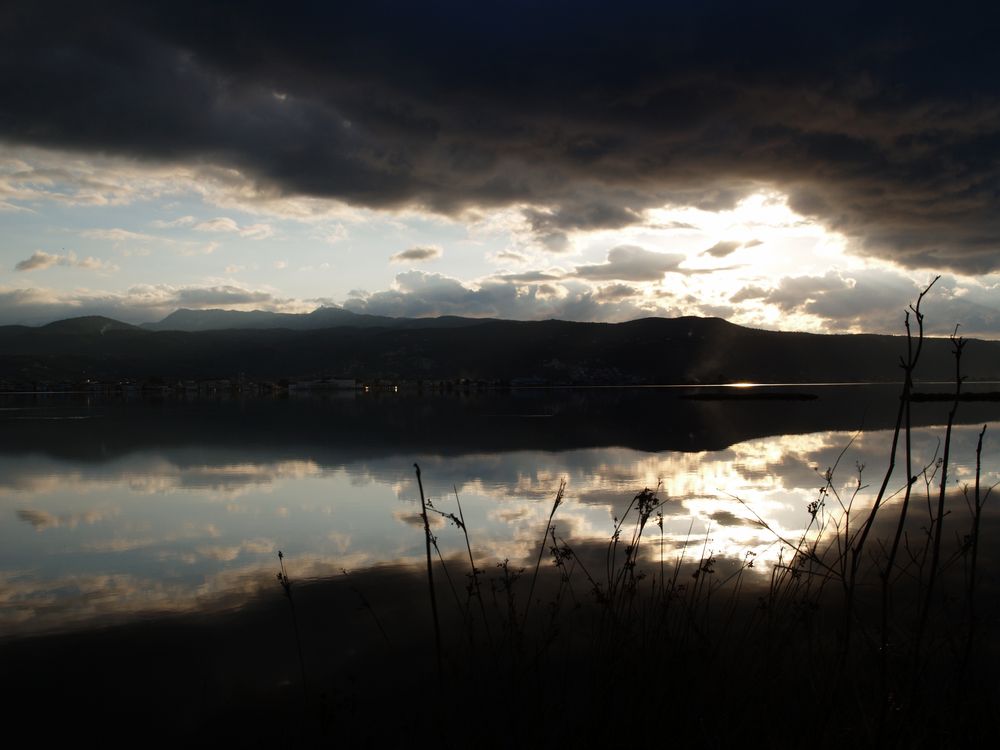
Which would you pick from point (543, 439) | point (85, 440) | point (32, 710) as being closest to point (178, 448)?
point (85, 440)

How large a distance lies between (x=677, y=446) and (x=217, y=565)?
23.8 metres

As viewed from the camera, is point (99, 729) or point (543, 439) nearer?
point (99, 729)

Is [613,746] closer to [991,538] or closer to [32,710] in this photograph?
[32,710]

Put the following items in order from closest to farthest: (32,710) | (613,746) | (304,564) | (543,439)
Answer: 1. (613,746)
2. (32,710)
3. (304,564)
4. (543,439)

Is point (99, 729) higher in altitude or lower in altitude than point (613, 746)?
lower

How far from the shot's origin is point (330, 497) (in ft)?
66.5

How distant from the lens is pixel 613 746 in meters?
4.86

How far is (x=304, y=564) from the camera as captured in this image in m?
13.3

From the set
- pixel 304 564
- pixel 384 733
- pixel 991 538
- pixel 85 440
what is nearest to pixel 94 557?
pixel 304 564

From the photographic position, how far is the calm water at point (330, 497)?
1269 cm

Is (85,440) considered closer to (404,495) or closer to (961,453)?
(404,495)

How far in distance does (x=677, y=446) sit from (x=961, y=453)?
1113 cm

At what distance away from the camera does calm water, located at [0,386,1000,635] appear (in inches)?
500

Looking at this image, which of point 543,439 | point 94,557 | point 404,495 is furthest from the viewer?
point 543,439
